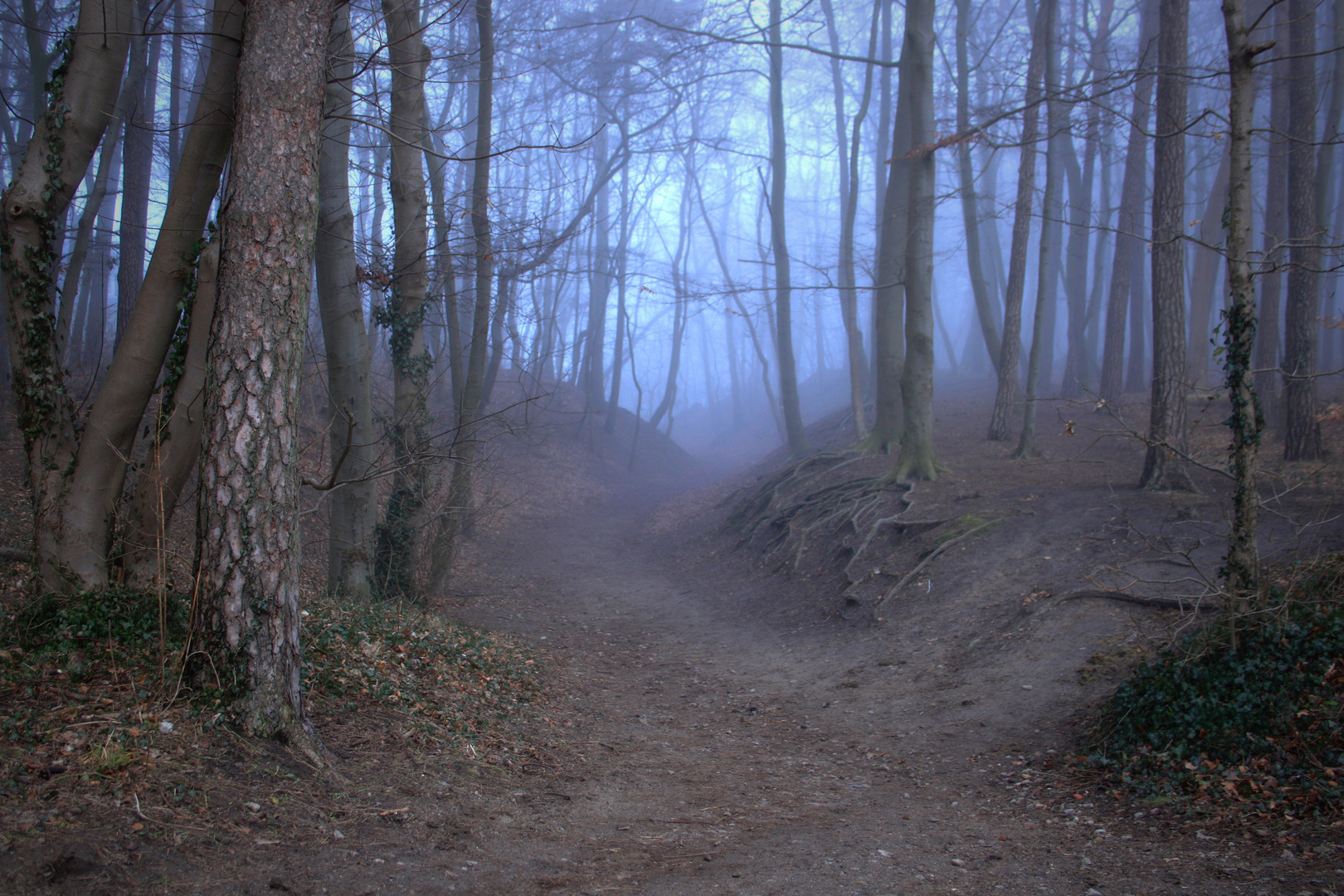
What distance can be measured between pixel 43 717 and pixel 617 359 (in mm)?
25226

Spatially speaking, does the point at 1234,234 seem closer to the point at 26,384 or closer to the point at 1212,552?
the point at 1212,552

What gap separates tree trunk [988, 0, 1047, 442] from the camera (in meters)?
13.7

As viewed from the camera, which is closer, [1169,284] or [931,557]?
[931,557]

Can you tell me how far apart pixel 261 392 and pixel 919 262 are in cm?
1026

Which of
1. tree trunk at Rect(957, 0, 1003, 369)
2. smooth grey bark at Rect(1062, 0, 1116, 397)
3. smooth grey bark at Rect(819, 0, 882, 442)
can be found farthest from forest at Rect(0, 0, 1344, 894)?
smooth grey bark at Rect(1062, 0, 1116, 397)

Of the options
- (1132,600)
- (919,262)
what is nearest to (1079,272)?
(919,262)

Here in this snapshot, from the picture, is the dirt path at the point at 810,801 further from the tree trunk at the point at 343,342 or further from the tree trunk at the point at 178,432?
the tree trunk at the point at 178,432

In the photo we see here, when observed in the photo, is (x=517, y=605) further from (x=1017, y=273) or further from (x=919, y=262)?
(x=1017, y=273)

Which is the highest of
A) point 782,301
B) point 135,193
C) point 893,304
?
point 135,193

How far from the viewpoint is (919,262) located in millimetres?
11633

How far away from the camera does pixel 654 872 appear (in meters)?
3.44

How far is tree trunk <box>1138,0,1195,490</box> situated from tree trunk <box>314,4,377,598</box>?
32.1 ft

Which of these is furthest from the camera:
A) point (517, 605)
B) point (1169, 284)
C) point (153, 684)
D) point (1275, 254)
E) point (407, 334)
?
point (1275, 254)

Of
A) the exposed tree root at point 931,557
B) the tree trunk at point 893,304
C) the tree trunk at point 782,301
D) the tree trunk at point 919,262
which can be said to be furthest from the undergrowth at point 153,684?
the tree trunk at point 782,301
